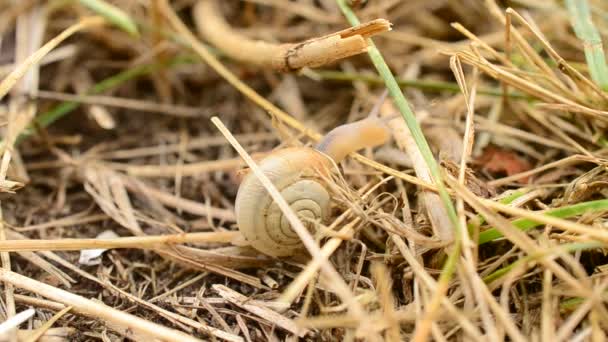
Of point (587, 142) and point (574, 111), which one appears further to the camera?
point (587, 142)

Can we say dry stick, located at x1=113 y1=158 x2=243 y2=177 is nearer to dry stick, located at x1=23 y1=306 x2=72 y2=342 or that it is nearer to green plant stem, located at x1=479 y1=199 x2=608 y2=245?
dry stick, located at x1=23 y1=306 x2=72 y2=342

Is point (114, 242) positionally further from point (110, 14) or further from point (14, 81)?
point (110, 14)

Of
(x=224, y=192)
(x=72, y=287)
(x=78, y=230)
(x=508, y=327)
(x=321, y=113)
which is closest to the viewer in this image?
(x=508, y=327)

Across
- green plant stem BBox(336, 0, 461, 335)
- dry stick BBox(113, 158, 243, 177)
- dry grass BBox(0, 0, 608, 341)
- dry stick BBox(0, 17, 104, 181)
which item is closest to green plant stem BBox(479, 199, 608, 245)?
dry grass BBox(0, 0, 608, 341)

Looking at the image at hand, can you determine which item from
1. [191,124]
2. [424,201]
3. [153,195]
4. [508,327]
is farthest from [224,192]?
[508,327]

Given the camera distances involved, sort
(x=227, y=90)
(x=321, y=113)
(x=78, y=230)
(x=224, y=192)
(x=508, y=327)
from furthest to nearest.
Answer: (x=227, y=90) → (x=321, y=113) → (x=224, y=192) → (x=78, y=230) → (x=508, y=327)

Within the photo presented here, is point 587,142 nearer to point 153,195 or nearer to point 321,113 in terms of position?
point 321,113
